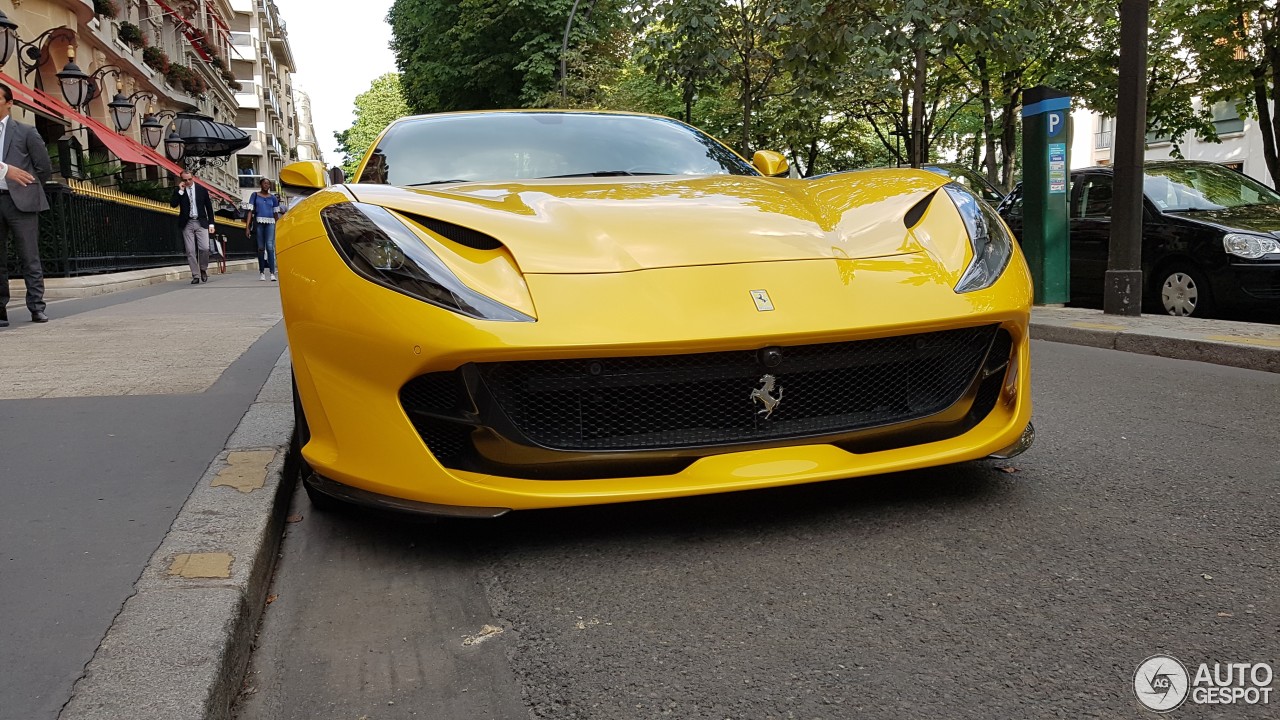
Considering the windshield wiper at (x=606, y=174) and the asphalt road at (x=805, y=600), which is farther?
the windshield wiper at (x=606, y=174)

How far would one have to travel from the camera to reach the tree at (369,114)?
327 ft

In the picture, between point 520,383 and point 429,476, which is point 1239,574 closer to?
point 520,383

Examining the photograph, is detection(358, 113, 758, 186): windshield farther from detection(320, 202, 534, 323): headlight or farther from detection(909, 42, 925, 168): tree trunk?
detection(909, 42, 925, 168): tree trunk

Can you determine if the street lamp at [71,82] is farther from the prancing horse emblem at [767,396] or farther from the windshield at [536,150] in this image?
the prancing horse emblem at [767,396]

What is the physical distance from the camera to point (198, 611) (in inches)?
86.8

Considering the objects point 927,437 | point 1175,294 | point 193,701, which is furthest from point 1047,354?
point 193,701

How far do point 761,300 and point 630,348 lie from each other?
1.27 feet

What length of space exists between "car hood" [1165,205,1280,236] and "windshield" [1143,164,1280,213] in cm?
10

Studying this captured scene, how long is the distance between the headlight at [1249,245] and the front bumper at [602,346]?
642 cm

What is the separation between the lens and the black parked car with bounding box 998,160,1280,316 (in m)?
8.12

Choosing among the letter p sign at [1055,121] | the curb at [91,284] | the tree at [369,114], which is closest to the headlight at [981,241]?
→ the letter p sign at [1055,121]

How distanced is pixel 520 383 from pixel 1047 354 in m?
4.96

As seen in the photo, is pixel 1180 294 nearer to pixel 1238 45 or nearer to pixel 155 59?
pixel 1238 45

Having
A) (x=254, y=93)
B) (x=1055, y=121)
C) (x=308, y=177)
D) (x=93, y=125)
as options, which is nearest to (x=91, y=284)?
(x=93, y=125)
